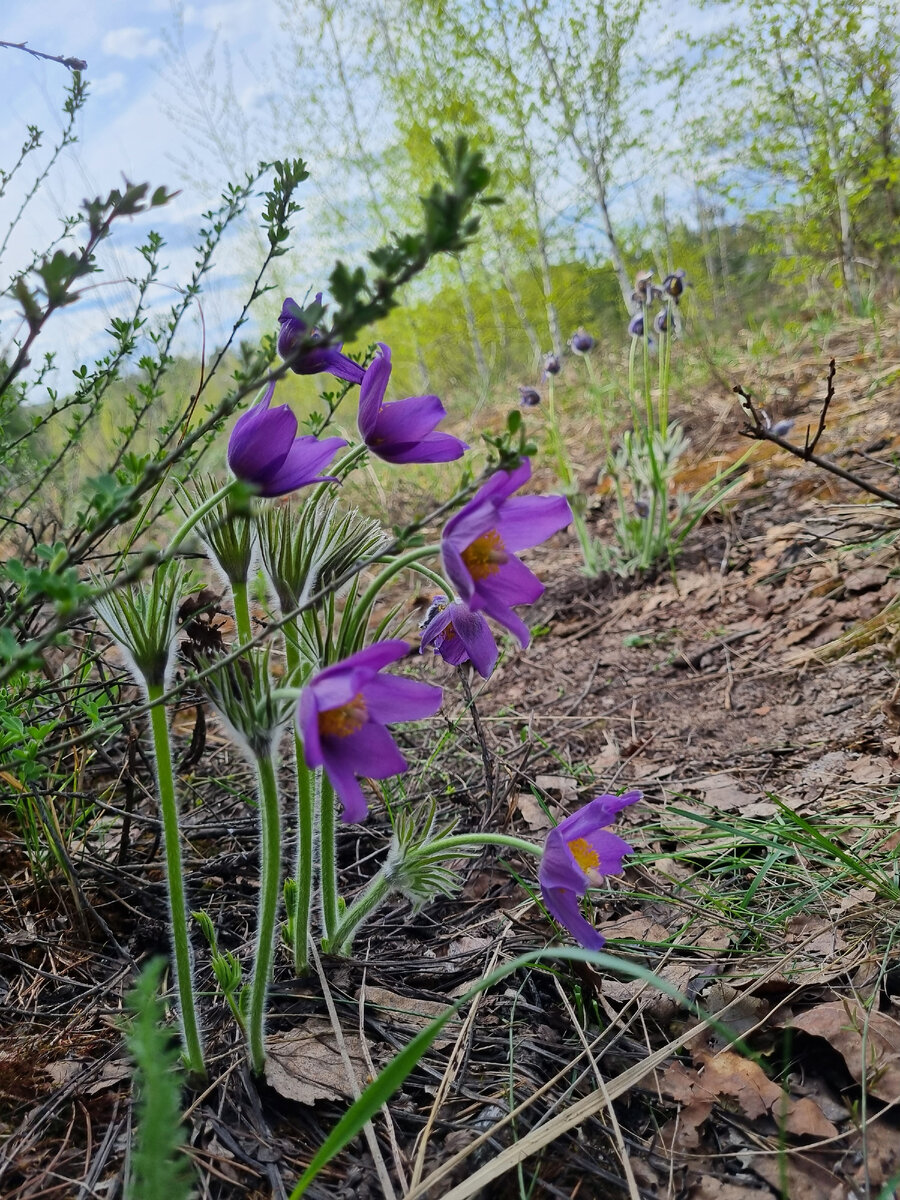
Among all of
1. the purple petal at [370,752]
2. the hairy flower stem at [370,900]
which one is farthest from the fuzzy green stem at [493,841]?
the purple petal at [370,752]

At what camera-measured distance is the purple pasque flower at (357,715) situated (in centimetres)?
76

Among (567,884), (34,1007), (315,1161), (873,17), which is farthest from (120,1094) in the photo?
(873,17)

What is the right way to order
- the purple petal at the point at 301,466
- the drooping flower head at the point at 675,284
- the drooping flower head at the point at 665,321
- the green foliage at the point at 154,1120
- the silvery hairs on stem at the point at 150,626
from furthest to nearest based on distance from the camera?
the drooping flower head at the point at 665,321 → the drooping flower head at the point at 675,284 → the purple petal at the point at 301,466 → the silvery hairs on stem at the point at 150,626 → the green foliage at the point at 154,1120

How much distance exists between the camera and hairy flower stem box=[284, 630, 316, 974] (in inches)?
39.7

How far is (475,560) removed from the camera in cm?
90

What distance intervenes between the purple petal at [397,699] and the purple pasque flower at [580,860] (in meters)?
0.29

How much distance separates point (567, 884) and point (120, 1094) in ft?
2.11

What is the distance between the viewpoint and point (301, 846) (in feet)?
3.43

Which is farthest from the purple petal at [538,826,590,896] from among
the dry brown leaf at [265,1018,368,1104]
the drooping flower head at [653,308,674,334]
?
the drooping flower head at [653,308,674,334]

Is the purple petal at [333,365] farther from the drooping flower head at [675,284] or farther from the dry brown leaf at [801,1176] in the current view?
the drooping flower head at [675,284]

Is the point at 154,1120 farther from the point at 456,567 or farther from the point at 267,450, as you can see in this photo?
the point at 267,450

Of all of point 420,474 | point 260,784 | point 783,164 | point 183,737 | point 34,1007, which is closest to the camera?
point 260,784

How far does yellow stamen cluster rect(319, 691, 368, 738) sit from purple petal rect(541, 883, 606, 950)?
0.37 metres

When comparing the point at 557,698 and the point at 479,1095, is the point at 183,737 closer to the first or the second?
the point at 557,698
